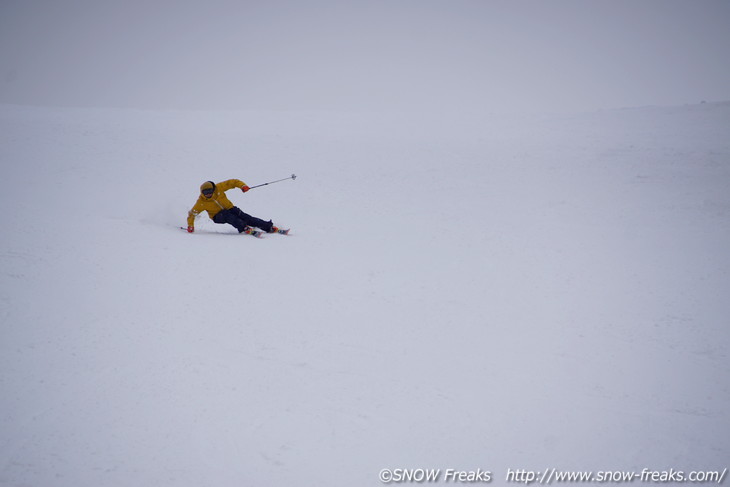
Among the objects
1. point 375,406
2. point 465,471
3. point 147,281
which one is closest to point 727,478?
point 465,471

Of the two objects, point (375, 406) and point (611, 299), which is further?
point (611, 299)

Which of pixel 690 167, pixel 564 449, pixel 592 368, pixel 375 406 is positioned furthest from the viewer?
pixel 690 167

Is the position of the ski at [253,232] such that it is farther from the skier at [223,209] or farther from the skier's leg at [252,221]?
the skier's leg at [252,221]

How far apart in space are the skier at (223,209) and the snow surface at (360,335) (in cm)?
41

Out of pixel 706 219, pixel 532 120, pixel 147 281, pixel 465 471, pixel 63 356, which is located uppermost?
pixel 532 120

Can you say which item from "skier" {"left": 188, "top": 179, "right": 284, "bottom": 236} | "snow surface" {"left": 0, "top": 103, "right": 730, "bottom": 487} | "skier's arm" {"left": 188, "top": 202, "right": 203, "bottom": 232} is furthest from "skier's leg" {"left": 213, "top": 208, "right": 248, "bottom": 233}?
"skier's arm" {"left": 188, "top": 202, "right": 203, "bottom": 232}

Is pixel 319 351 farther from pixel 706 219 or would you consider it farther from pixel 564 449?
pixel 706 219

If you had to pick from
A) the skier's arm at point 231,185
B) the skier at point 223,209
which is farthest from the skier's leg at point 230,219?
the skier's arm at point 231,185

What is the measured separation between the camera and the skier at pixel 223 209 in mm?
9125

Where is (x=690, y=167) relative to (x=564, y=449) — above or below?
above

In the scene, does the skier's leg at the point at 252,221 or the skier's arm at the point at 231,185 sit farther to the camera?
the skier's leg at the point at 252,221

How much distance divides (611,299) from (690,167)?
431 inches

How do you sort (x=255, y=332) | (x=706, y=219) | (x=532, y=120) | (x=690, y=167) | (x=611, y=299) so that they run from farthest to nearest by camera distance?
(x=532, y=120), (x=690, y=167), (x=706, y=219), (x=611, y=299), (x=255, y=332)

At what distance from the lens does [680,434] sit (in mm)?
3959
